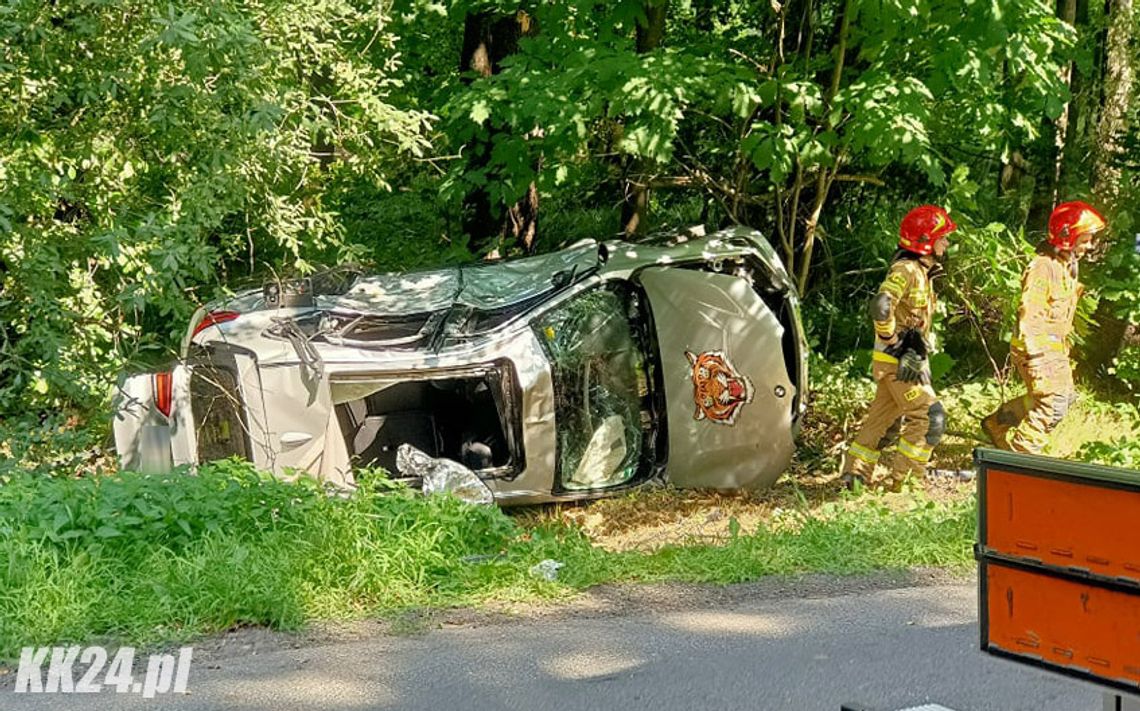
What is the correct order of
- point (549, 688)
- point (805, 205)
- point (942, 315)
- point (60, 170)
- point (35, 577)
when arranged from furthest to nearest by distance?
point (805, 205) < point (942, 315) < point (60, 170) < point (35, 577) < point (549, 688)

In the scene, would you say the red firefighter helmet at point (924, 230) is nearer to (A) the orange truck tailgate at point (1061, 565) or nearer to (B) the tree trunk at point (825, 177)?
(B) the tree trunk at point (825, 177)

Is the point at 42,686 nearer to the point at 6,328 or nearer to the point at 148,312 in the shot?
the point at 6,328

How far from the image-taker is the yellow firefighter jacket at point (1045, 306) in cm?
945

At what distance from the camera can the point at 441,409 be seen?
9.41 meters

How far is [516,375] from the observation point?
28.2 feet

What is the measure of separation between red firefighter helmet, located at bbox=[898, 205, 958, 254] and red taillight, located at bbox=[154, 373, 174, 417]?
5.11 meters

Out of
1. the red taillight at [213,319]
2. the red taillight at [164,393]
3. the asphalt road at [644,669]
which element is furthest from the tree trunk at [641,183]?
the asphalt road at [644,669]

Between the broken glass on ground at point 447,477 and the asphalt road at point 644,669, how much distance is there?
2.67 metres

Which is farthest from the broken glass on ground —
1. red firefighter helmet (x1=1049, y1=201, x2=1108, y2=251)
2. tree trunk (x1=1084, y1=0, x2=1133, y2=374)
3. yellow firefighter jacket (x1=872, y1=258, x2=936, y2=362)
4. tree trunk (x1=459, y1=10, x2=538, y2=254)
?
tree trunk (x1=1084, y1=0, x2=1133, y2=374)

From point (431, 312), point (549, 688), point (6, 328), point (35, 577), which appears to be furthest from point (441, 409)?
point (549, 688)

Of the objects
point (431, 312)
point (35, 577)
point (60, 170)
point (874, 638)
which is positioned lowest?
point (874, 638)

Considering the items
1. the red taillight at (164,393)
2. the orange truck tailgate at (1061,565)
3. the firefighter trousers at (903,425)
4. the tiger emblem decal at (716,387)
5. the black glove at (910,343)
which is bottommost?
the firefighter trousers at (903,425)

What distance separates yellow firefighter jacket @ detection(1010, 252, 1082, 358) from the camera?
372 inches

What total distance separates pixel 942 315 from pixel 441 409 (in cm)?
438
